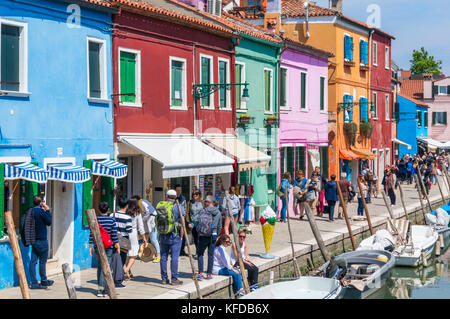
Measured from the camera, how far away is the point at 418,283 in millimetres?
21172

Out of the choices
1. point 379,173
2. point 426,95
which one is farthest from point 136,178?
point 426,95

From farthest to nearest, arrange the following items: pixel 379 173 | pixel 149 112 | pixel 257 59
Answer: pixel 379 173 → pixel 257 59 → pixel 149 112

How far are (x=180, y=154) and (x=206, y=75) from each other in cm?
411

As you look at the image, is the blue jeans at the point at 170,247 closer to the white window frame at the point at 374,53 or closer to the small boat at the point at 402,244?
the small boat at the point at 402,244

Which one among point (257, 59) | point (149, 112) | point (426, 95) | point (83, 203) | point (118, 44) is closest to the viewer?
point (83, 203)

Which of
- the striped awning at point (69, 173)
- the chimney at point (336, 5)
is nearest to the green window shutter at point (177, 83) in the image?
the striped awning at point (69, 173)

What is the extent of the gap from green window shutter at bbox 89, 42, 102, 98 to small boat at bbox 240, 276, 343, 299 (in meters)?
6.06

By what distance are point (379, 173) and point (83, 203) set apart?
26.3 m

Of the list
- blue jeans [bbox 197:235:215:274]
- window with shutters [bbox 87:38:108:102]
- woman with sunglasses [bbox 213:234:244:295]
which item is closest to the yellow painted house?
window with shutters [bbox 87:38:108:102]

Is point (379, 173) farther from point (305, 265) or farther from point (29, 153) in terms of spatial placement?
point (29, 153)

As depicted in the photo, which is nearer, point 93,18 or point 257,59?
point 93,18

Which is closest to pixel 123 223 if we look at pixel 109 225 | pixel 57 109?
pixel 109 225

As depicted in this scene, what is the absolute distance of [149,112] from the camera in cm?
1848

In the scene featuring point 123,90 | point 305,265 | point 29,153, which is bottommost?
point 305,265
